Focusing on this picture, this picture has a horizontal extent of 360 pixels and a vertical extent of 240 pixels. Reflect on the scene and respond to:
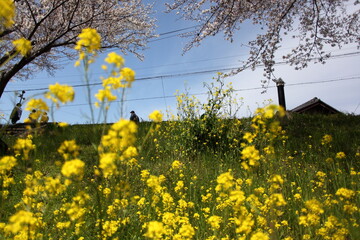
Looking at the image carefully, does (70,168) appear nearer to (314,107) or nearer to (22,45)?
(22,45)

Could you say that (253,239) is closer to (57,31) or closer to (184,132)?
(184,132)

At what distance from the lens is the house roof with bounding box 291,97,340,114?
18.1 meters

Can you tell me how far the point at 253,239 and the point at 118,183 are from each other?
0.87m

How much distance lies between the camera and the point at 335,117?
10984 millimetres

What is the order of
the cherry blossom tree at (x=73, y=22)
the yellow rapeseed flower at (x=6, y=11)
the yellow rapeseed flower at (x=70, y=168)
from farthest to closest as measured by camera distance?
the cherry blossom tree at (x=73, y=22) → the yellow rapeseed flower at (x=6, y=11) → the yellow rapeseed flower at (x=70, y=168)

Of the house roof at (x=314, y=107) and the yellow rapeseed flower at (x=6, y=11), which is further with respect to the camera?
the house roof at (x=314, y=107)

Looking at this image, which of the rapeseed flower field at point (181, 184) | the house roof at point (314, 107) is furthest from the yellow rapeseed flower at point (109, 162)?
the house roof at point (314, 107)

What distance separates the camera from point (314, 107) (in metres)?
18.7

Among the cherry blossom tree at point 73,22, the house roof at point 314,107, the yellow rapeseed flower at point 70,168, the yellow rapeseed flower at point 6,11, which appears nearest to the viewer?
the yellow rapeseed flower at point 70,168

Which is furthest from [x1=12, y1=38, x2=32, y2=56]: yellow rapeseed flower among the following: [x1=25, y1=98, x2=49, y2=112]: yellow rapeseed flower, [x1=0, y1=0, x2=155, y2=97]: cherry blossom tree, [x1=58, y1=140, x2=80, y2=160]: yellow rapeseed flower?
[x1=0, y1=0, x2=155, y2=97]: cherry blossom tree

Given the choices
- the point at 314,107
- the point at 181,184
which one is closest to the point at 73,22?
the point at 181,184

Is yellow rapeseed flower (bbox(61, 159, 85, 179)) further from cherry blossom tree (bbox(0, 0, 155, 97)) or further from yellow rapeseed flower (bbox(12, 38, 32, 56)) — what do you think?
cherry blossom tree (bbox(0, 0, 155, 97))

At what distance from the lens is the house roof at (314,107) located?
59.3ft

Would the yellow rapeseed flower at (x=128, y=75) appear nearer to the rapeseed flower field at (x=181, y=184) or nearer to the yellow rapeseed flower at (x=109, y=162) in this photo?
the rapeseed flower field at (x=181, y=184)
